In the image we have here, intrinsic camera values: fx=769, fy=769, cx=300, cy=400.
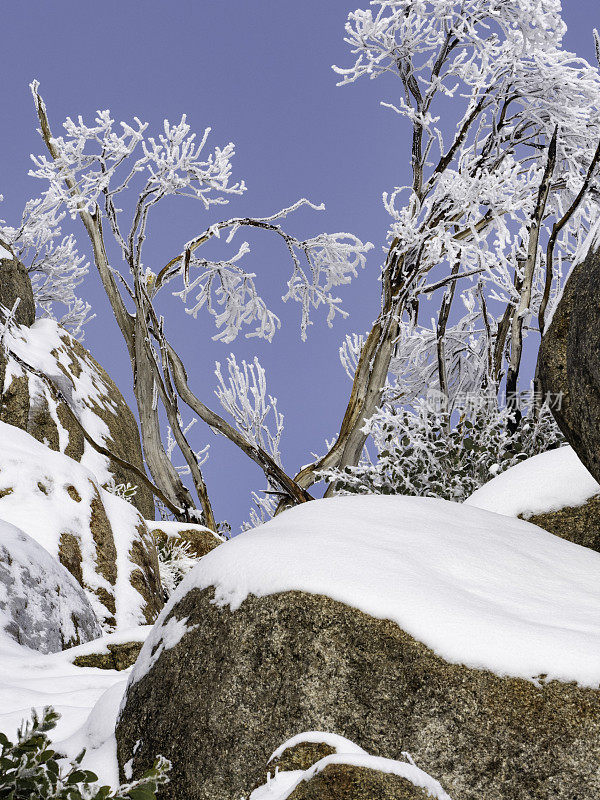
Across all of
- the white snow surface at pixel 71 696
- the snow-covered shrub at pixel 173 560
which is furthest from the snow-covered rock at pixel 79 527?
the white snow surface at pixel 71 696

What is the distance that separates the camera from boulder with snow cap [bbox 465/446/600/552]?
3.57 m

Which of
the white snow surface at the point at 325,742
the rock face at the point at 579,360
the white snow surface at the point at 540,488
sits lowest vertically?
the white snow surface at the point at 325,742

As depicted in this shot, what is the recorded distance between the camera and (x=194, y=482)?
11344mm

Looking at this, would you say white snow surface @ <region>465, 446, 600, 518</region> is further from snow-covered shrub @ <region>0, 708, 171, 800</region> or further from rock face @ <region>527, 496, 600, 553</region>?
snow-covered shrub @ <region>0, 708, 171, 800</region>

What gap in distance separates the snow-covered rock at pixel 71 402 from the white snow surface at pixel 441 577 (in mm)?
6524

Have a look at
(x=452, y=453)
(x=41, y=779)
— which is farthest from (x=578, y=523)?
(x=452, y=453)

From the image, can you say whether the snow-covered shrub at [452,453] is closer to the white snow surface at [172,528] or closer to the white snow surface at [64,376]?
the white snow surface at [172,528]

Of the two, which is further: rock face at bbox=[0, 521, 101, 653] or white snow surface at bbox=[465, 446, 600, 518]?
rock face at bbox=[0, 521, 101, 653]

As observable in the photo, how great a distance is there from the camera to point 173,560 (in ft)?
29.5

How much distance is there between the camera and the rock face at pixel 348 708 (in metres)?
2.10

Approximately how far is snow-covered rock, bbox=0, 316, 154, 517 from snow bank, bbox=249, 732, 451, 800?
25.0 feet

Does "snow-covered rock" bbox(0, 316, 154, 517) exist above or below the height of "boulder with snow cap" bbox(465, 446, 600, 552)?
above

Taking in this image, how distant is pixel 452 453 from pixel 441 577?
4.36 m

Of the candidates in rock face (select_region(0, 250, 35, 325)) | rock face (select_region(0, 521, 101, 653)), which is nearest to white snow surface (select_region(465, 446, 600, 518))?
rock face (select_region(0, 521, 101, 653))
